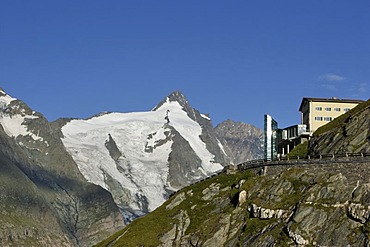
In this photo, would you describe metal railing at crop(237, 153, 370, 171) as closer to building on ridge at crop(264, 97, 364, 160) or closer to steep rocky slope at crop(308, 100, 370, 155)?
steep rocky slope at crop(308, 100, 370, 155)

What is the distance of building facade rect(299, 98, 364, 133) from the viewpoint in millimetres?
167000

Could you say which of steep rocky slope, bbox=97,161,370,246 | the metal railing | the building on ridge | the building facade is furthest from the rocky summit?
the building facade

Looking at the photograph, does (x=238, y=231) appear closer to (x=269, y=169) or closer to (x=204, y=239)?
(x=204, y=239)

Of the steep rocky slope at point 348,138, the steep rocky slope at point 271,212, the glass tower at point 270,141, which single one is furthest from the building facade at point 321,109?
the steep rocky slope at point 271,212

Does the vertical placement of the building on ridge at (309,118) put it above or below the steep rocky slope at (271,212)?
above

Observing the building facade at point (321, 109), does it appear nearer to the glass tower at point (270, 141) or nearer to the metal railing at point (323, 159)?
the glass tower at point (270, 141)

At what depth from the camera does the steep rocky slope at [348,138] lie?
120 m

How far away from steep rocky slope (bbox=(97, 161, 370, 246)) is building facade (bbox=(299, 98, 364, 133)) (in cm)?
3832

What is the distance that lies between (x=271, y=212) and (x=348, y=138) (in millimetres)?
23602

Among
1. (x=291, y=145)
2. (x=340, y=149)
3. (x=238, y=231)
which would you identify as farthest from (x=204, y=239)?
(x=291, y=145)

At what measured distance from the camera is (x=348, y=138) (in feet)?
408

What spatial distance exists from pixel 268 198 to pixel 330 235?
53.0 feet

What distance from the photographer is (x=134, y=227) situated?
13338 cm

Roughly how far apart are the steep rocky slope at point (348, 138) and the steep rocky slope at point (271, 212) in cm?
880
